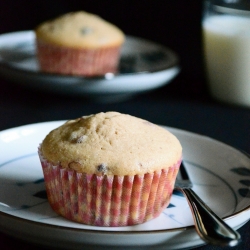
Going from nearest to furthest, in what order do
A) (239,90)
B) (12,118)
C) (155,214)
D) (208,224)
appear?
(208,224)
(155,214)
(12,118)
(239,90)

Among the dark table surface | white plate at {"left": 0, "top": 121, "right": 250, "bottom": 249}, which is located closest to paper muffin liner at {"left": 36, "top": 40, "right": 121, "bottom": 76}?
the dark table surface

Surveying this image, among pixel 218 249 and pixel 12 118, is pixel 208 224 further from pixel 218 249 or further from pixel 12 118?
pixel 12 118

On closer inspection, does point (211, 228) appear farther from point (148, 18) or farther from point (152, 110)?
point (148, 18)

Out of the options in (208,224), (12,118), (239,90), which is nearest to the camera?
(208,224)

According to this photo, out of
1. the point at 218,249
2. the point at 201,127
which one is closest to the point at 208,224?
the point at 218,249

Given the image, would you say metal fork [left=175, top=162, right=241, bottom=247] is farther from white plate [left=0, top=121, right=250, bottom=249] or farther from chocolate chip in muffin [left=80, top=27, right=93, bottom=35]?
chocolate chip in muffin [left=80, top=27, right=93, bottom=35]

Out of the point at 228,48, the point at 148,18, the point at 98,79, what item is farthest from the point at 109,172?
the point at 148,18
